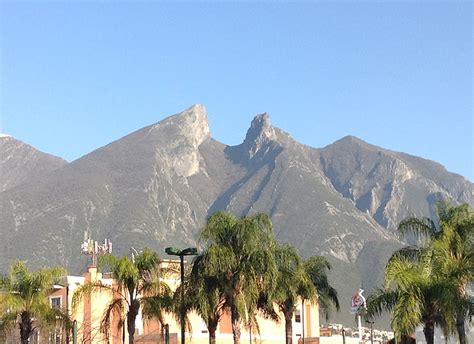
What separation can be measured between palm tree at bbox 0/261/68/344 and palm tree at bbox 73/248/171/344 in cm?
149

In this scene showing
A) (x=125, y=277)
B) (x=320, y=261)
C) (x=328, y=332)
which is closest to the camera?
(x=125, y=277)

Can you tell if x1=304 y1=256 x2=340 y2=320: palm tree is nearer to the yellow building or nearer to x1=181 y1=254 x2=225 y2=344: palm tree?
the yellow building

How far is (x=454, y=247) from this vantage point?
128 feet

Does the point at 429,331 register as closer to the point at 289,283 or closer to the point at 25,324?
the point at 289,283

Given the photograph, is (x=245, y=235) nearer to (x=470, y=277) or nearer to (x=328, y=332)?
(x=470, y=277)

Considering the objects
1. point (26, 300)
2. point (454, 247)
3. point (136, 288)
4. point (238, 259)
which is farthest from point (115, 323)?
point (454, 247)

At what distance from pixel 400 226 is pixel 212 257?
917 centimetres

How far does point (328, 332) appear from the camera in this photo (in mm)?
105562

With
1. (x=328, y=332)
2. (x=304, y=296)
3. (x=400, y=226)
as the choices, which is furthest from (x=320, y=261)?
(x=328, y=332)

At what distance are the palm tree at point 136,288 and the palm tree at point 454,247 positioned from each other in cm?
1309

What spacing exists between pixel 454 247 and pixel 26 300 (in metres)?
21.3

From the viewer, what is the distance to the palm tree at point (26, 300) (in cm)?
4268

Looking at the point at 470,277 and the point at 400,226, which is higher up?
the point at 400,226

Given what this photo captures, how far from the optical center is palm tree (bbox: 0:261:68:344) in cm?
4268
